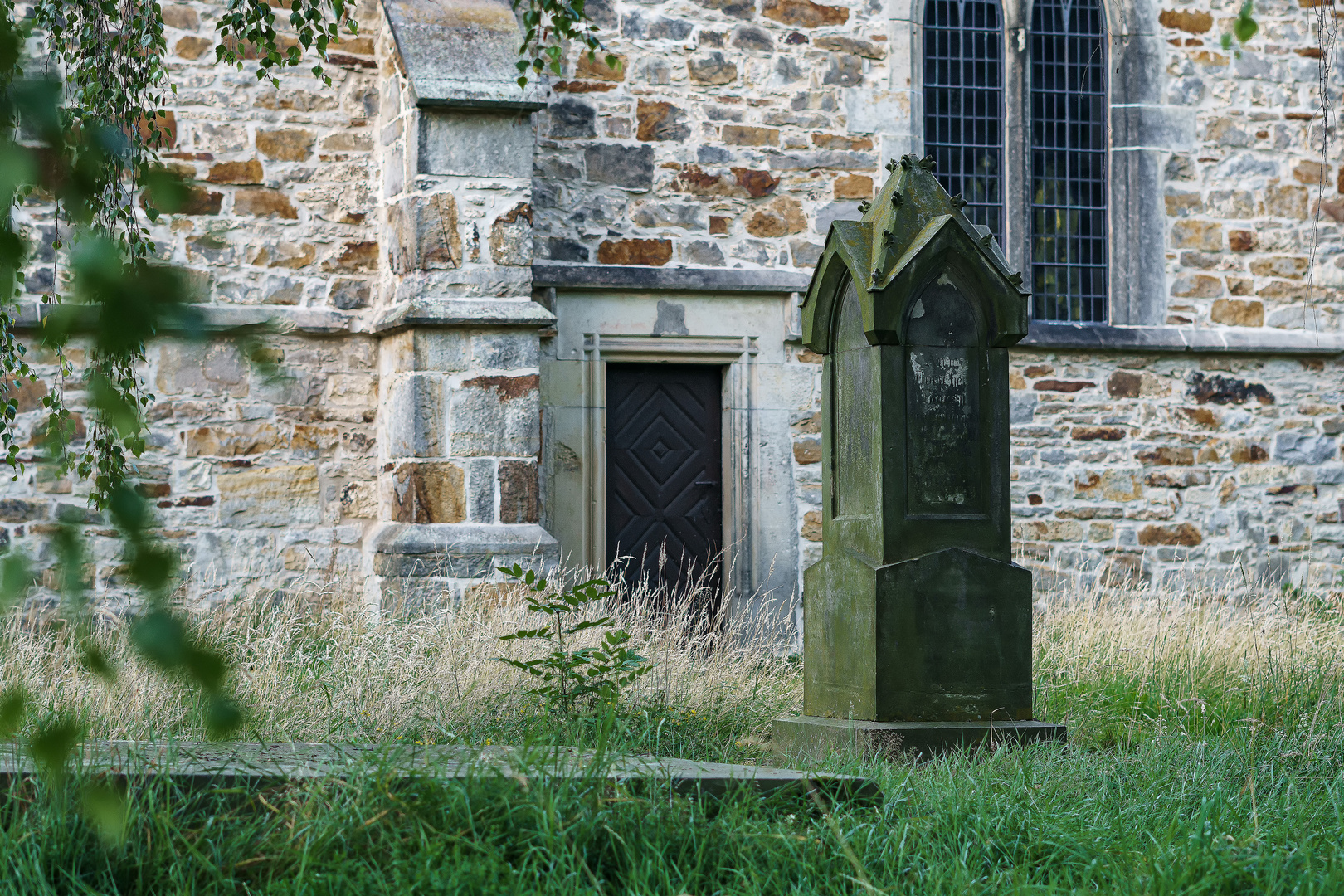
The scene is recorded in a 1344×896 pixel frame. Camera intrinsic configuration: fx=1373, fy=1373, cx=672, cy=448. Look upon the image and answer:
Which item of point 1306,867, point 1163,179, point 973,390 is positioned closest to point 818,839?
point 1306,867

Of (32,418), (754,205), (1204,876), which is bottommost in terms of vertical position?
(1204,876)

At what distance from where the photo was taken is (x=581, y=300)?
8.62 m

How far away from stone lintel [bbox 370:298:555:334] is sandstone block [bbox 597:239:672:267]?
1300 millimetres

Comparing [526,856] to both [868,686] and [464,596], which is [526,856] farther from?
[464,596]

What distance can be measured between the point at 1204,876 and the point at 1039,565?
6.39 metres

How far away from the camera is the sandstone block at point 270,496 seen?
26.6 feet

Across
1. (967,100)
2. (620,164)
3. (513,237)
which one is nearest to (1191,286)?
(967,100)

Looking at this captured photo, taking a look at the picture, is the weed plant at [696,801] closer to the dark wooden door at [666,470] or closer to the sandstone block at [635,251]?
the dark wooden door at [666,470]

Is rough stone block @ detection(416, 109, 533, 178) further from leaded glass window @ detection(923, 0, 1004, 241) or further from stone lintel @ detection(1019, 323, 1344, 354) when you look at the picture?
stone lintel @ detection(1019, 323, 1344, 354)

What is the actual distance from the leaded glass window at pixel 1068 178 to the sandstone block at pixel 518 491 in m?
4.20

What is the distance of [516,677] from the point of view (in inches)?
216

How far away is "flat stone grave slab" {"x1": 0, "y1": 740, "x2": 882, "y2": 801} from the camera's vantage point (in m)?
2.93

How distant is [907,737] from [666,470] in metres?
4.39

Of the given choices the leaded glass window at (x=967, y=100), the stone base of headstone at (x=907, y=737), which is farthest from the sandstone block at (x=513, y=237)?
the stone base of headstone at (x=907, y=737)
